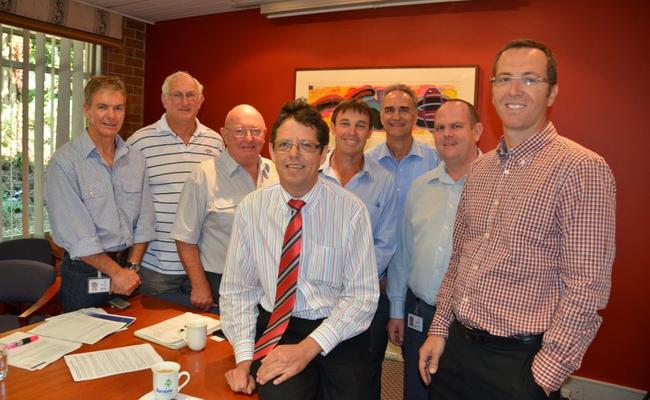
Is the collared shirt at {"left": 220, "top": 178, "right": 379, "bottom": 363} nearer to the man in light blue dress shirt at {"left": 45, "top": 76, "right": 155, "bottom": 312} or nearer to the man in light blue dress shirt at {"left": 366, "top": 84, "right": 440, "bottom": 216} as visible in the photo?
the man in light blue dress shirt at {"left": 45, "top": 76, "right": 155, "bottom": 312}

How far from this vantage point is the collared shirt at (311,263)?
183cm

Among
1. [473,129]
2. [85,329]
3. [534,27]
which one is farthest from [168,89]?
[534,27]

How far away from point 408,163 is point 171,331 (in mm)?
1622

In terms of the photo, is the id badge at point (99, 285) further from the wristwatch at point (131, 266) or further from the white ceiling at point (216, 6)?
the white ceiling at point (216, 6)

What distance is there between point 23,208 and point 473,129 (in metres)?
3.77

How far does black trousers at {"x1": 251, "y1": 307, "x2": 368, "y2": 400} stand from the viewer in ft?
5.26

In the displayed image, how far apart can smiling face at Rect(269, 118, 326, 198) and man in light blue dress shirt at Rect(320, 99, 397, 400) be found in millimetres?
695

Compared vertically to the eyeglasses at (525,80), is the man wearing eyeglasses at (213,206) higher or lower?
lower

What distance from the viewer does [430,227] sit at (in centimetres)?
226

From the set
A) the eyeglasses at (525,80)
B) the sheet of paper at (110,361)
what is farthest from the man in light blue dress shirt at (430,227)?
the sheet of paper at (110,361)

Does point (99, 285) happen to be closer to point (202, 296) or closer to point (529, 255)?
point (202, 296)

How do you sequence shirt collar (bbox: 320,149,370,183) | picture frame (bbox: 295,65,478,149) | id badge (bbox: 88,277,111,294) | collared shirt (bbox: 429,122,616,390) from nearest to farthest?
collared shirt (bbox: 429,122,616,390)
id badge (bbox: 88,277,111,294)
shirt collar (bbox: 320,149,370,183)
picture frame (bbox: 295,65,478,149)

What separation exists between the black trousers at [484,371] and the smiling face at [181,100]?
2004 millimetres

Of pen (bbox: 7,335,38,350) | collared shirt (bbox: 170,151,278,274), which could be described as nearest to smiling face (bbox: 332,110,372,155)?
collared shirt (bbox: 170,151,278,274)
